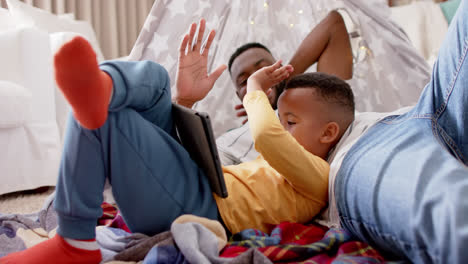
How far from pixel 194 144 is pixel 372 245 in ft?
1.27

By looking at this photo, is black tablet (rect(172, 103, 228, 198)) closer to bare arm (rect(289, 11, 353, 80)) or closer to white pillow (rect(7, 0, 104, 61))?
bare arm (rect(289, 11, 353, 80))

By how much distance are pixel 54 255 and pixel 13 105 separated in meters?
1.05

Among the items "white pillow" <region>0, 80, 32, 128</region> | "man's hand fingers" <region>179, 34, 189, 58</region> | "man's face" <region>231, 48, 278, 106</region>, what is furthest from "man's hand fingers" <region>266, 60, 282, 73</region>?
"white pillow" <region>0, 80, 32, 128</region>

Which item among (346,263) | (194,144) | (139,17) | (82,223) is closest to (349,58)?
(194,144)

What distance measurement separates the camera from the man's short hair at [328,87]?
941mm

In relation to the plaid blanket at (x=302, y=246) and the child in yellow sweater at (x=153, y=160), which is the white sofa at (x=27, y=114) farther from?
the plaid blanket at (x=302, y=246)

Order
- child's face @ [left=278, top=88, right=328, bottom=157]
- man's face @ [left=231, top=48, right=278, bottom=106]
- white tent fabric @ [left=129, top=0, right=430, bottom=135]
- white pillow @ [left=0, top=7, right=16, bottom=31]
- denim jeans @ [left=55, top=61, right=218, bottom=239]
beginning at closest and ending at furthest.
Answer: denim jeans @ [left=55, top=61, right=218, bottom=239], child's face @ [left=278, top=88, right=328, bottom=157], white tent fabric @ [left=129, top=0, right=430, bottom=135], man's face @ [left=231, top=48, right=278, bottom=106], white pillow @ [left=0, top=7, right=16, bottom=31]

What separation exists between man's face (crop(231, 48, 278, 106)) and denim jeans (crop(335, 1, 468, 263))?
2.24ft

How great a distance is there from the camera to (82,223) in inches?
24.2

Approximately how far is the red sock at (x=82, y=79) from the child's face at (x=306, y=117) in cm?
51

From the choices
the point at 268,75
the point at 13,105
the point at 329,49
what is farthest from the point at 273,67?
the point at 13,105

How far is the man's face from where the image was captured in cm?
136

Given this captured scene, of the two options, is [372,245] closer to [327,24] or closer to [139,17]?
[327,24]

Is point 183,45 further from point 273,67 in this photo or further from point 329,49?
point 329,49
